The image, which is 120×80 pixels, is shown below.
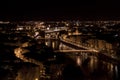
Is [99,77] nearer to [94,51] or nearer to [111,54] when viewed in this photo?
[111,54]

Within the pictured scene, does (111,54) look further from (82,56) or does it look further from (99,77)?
(99,77)

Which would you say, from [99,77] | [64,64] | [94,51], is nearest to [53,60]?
[64,64]

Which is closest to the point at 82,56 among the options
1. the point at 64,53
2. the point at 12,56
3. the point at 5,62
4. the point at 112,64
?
the point at 64,53

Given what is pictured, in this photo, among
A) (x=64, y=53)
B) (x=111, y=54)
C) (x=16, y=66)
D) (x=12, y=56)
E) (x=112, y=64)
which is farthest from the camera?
(x=64, y=53)

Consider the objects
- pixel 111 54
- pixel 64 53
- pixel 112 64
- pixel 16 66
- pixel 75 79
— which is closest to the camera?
pixel 75 79

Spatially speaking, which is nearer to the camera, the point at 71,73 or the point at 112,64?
the point at 71,73

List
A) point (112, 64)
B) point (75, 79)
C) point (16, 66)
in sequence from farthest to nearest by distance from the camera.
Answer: point (112, 64) → point (16, 66) → point (75, 79)

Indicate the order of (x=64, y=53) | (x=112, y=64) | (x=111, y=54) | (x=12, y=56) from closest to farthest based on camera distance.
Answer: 1. (x=112, y=64)
2. (x=12, y=56)
3. (x=111, y=54)
4. (x=64, y=53)

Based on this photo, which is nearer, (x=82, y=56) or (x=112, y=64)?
(x=112, y=64)
